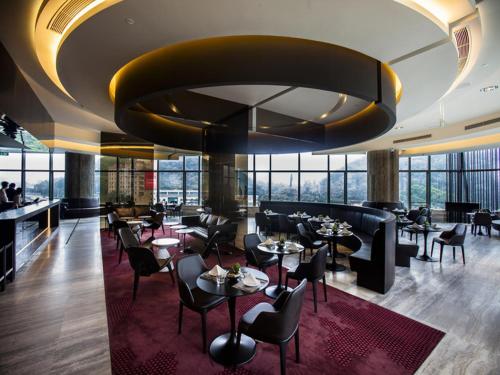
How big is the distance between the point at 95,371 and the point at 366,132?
632 centimetres

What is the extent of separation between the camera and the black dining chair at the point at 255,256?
14.8 ft

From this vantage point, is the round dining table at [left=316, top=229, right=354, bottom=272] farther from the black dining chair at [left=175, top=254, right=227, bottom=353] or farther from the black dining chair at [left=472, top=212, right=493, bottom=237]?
the black dining chair at [left=472, top=212, right=493, bottom=237]

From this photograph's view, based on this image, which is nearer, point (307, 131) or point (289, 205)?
point (307, 131)

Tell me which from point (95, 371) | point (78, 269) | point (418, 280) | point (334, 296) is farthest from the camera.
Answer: point (78, 269)

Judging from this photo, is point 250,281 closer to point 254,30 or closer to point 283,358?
point 283,358

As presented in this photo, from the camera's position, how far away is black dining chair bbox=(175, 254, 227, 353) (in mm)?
2766

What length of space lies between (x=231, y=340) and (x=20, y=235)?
18.8 feet

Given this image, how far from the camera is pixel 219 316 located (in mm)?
3471

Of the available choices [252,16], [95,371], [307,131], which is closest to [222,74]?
[252,16]

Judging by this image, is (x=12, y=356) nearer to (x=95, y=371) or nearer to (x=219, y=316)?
(x=95, y=371)

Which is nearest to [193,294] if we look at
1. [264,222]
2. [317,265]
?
[317,265]

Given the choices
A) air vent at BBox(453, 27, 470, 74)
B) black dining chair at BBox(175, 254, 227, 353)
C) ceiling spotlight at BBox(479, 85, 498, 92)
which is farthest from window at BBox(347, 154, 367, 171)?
black dining chair at BBox(175, 254, 227, 353)

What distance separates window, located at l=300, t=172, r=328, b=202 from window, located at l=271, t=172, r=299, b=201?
0.33 metres

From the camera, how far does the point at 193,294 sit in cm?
309
